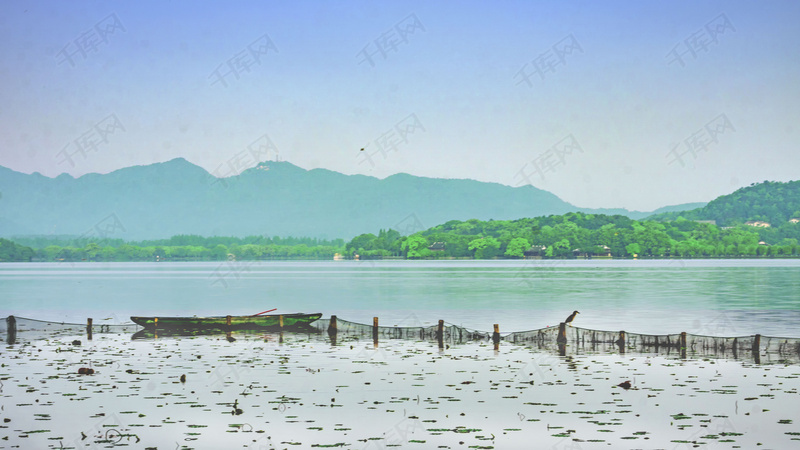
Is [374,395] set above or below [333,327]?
below

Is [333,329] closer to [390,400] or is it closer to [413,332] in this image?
[413,332]

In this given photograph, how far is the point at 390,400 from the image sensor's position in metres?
21.6

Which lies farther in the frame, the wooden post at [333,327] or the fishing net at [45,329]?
the wooden post at [333,327]

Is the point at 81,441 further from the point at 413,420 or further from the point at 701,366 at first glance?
the point at 701,366

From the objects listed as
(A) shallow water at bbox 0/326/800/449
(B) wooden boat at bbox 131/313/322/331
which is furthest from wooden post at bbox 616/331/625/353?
(B) wooden boat at bbox 131/313/322/331

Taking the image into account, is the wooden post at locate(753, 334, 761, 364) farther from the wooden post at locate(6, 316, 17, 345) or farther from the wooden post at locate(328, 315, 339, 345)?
the wooden post at locate(6, 316, 17, 345)

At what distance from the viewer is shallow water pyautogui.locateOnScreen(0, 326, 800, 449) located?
17172mm

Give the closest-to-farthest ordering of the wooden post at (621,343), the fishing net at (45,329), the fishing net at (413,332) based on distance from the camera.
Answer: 1. the wooden post at (621,343)
2. the fishing net at (413,332)
3. the fishing net at (45,329)

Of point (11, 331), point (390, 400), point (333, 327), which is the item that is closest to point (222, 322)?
point (333, 327)

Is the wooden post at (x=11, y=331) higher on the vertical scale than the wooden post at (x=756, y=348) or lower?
higher

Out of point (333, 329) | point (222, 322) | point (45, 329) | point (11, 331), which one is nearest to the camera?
point (11, 331)

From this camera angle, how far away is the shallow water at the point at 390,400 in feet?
56.3

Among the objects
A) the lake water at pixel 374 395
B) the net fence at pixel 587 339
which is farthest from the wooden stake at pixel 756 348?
the lake water at pixel 374 395

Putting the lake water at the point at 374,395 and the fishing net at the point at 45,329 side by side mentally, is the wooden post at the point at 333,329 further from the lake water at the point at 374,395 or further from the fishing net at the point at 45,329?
the fishing net at the point at 45,329
